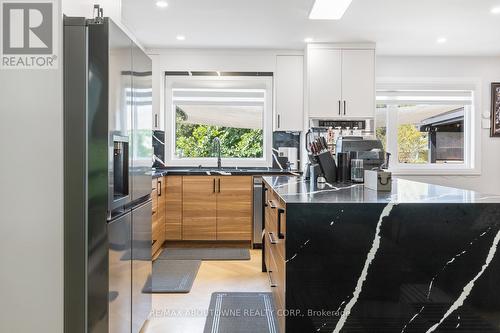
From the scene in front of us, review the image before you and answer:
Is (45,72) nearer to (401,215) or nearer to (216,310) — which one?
(401,215)

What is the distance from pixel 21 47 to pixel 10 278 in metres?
1.04

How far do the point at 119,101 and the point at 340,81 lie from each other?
3.34 metres

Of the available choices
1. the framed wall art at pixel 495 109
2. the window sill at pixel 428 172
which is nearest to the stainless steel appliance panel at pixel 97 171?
the window sill at pixel 428 172

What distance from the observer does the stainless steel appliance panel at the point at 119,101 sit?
169 cm

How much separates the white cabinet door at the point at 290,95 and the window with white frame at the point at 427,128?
1176mm

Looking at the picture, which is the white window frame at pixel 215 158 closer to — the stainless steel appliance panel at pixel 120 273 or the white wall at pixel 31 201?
the stainless steel appliance panel at pixel 120 273

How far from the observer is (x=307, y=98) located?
4.57 metres

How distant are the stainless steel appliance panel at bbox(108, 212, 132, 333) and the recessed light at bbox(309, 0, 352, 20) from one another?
7.85ft

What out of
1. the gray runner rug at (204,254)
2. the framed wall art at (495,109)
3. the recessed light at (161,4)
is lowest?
the gray runner rug at (204,254)

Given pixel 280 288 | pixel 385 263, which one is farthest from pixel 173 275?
pixel 385 263

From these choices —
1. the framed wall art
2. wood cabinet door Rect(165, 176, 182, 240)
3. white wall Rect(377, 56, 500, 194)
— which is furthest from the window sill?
wood cabinet door Rect(165, 176, 182, 240)

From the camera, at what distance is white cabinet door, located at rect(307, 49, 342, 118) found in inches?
179

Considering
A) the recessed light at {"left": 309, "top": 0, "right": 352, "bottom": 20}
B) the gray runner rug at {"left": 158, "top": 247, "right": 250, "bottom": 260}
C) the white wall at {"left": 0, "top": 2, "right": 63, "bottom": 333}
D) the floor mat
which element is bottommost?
the floor mat

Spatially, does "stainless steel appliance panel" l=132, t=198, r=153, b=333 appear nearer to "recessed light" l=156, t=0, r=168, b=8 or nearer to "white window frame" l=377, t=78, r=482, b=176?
"recessed light" l=156, t=0, r=168, b=8
